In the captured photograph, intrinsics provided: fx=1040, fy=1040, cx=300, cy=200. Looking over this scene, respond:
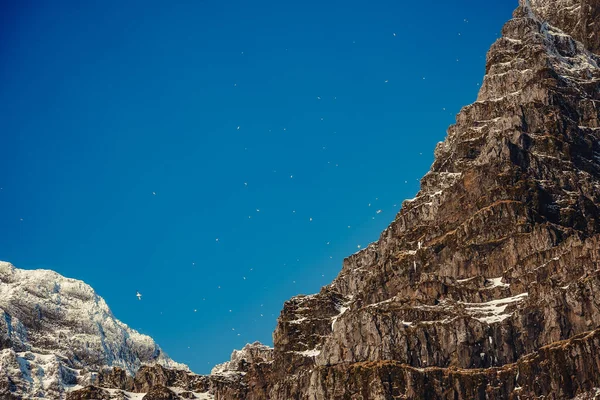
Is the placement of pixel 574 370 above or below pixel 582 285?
below

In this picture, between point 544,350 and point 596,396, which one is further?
point 544,350

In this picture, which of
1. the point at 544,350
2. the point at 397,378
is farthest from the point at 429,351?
the point at 544,350

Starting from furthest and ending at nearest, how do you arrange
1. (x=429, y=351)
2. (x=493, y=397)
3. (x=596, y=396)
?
(x=429, y=351), (x=493, y=397), (x=596, y=396)

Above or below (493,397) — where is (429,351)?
above

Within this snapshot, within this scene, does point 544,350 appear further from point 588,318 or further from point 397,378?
point 397,378

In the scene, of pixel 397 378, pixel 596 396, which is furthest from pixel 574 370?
pixel 397 378

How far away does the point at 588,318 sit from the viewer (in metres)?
187

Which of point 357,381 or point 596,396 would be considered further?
point 357,381

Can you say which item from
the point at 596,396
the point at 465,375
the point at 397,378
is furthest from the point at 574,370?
the point at 397,378

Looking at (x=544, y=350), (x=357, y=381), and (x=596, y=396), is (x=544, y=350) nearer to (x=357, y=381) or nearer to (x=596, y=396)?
→ (x=596, y=396)

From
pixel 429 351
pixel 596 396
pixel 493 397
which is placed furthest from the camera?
pixel 429 351

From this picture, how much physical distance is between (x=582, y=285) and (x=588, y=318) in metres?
6.65

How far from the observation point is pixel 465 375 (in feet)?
630

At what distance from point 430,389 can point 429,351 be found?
994 centimetres
